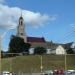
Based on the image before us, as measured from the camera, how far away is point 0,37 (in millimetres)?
55688

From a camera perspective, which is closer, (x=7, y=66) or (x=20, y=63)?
(x=7, y=66)

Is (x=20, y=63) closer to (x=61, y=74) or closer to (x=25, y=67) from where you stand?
(x=25, y=67)

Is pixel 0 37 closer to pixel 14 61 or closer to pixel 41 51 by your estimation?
pixel 14 61

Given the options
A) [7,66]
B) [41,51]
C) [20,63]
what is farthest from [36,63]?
[41,51]

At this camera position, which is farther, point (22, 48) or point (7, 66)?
point (22, 48)

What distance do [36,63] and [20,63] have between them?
5.89m

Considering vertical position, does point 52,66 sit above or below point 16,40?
below

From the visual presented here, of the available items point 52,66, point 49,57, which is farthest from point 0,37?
point 49,57

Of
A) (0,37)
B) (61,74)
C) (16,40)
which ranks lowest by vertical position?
(61,74)

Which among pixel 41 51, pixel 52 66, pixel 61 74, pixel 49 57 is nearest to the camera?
pixel 61 74

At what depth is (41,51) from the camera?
188 m

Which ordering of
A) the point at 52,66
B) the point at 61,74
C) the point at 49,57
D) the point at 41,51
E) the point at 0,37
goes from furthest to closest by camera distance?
1. the point at 41,51
2. the point at 49,57
3. the point at 52,66
4. the point at 61,74
5. the point at 0,37

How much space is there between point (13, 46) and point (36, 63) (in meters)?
67.2

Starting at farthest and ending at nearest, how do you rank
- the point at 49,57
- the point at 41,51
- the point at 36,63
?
the point at 41,51, the point at 49,57, the point at 36,63
